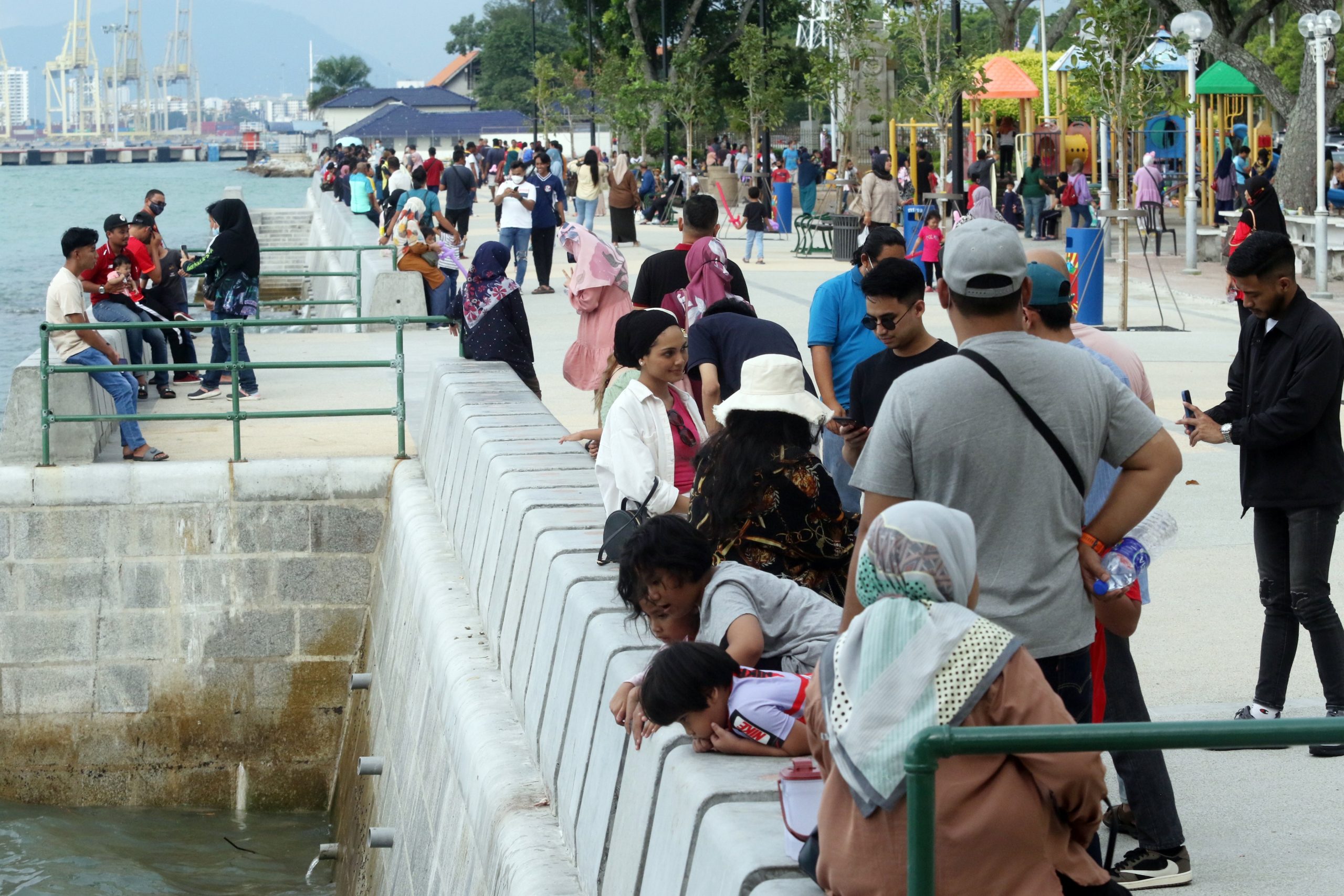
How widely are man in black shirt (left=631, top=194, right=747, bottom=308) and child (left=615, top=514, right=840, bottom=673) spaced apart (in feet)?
14.5

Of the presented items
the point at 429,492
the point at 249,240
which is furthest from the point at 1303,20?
the point at 429,492

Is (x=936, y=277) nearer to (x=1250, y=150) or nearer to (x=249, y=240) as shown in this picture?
(x=249, y=240)

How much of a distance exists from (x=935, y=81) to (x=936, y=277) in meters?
7.58

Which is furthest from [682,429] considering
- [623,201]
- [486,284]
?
[623,201]

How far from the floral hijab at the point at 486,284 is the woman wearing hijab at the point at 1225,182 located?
70.5 ft

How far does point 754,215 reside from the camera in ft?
83.3

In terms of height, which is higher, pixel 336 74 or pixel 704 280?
pixel 336 74

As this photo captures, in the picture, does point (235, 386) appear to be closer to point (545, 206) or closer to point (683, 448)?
point (683, 448)

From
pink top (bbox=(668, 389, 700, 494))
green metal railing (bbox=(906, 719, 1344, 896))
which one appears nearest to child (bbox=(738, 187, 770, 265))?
pink top (bbox=(668, 389, 700, 494))

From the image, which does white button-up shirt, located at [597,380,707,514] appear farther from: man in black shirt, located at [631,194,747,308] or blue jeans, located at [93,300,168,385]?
blue jeans, located at [93,300,168,385]

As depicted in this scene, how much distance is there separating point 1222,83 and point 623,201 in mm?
12279

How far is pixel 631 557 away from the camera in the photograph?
13.0 feet

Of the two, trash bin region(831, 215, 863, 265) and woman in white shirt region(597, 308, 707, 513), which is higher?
trash bin region(831, 215, 863, 265)

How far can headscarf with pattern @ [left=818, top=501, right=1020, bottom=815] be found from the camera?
2.60 meters
